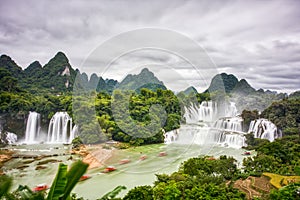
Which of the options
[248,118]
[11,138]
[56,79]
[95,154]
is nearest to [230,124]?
[248,118]

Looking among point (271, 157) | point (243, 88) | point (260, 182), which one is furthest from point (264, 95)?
point (260, 182)

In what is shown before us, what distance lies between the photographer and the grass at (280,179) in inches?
197

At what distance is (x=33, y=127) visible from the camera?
1320cm

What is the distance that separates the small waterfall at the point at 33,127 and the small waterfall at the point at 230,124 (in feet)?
30.3

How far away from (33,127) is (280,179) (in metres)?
11.9

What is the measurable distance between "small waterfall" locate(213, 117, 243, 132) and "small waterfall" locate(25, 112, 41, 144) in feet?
30.3

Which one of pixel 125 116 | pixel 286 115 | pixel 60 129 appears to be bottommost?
pixel 60 129

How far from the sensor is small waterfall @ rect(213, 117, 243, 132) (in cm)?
1203

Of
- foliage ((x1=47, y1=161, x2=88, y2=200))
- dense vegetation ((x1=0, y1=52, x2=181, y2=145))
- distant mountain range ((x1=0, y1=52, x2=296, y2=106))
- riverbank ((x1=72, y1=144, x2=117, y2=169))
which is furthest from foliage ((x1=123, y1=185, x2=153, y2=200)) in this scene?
distant mountain range ((x1=0, y1=52, x2=296, y2=106))

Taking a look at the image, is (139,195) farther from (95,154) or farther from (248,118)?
(248,118)

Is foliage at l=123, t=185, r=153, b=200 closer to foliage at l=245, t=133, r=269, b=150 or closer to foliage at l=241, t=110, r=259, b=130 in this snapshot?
foliage at l=245, t=133, r=269, b=150

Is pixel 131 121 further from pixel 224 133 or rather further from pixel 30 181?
pixel 224 133

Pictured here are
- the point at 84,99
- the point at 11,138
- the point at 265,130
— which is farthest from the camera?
the point at 11,138

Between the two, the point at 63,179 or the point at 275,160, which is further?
the point at 275,160
